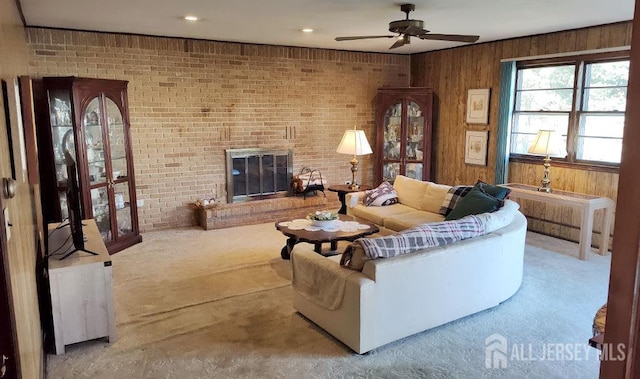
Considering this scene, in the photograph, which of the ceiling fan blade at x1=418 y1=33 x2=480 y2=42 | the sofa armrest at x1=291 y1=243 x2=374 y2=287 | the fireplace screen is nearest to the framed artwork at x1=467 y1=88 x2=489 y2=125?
the ceiling fan blade at x1=418 y1=33 x2=480 y2=42

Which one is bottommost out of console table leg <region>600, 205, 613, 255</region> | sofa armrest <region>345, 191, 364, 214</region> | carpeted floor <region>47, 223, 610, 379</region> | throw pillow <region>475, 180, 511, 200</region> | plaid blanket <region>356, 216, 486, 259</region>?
carpeted floor <region>47, 223, 610, 379</region>

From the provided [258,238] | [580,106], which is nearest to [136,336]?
[258,238]

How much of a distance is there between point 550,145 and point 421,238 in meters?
2.97

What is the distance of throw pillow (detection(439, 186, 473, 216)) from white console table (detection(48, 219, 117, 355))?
343 cm

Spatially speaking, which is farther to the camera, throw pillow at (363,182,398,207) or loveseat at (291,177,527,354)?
throw pillow at (363,182,398,207)

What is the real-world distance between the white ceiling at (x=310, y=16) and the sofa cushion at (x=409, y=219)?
2107 millimetres

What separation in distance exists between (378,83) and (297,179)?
221 cm

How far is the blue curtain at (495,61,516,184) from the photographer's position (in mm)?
6090

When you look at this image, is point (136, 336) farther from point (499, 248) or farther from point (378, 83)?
point (378, 83)

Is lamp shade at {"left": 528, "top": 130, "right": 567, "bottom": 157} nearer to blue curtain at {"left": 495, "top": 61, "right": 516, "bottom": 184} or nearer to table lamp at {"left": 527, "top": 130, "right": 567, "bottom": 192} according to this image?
table lamp at {"left": 527, "top": 130, "right": 567, "bottom": 192}

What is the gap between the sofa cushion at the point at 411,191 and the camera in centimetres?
551

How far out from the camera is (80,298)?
9.98 ft

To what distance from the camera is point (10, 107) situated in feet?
7.10

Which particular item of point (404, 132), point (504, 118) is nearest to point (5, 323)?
point (504, 118)
